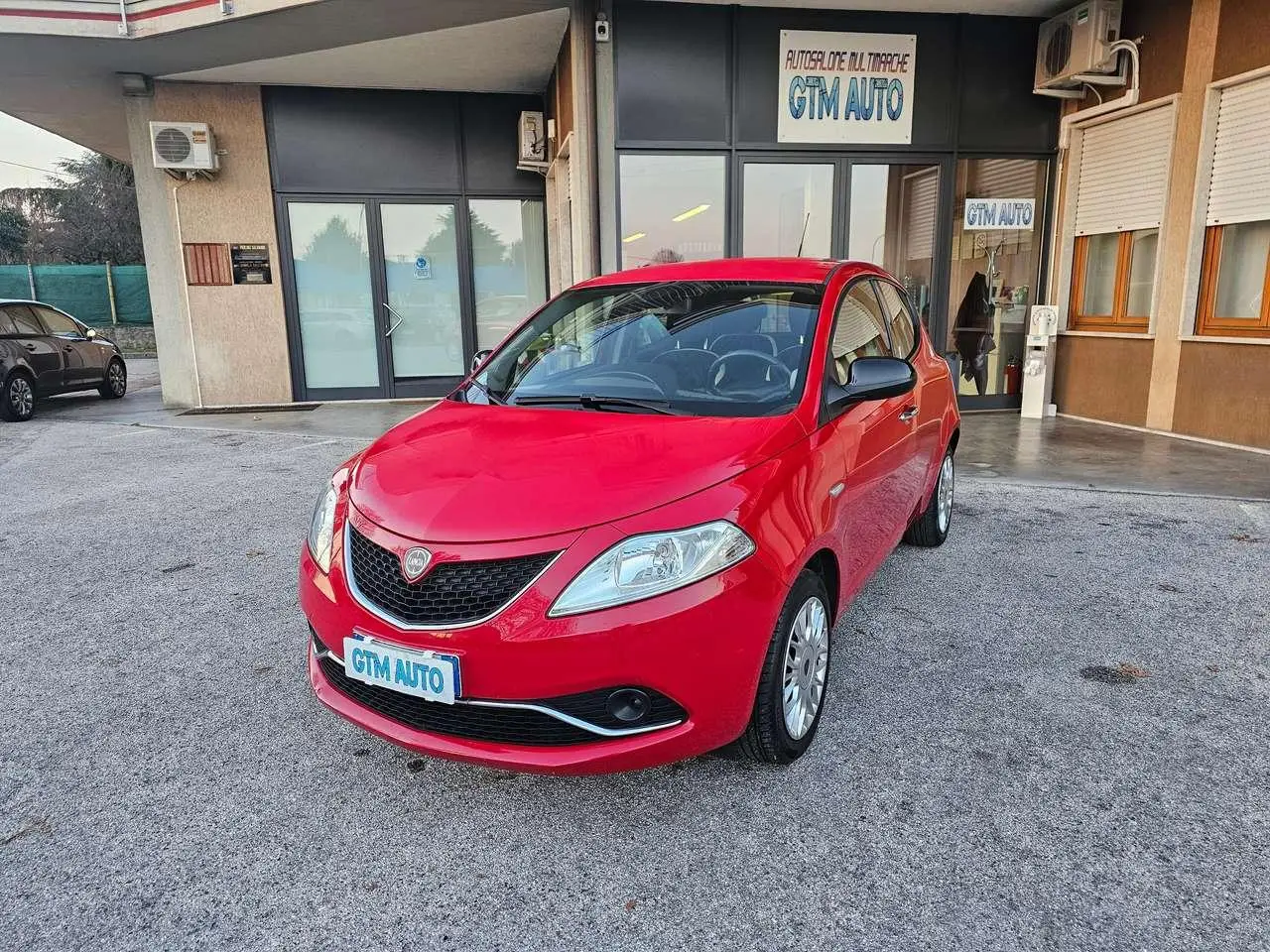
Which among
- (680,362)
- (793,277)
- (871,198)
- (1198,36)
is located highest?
(1198,36)

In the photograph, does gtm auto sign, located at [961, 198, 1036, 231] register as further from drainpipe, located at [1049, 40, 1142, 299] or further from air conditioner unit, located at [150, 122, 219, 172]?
air conditioner unit, located at [150, 122, 219, 172]

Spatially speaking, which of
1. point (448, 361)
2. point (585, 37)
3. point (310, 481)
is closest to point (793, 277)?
point (310, 481)

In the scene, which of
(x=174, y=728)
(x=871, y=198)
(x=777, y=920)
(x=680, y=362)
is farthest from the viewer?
(x=871, y=198)

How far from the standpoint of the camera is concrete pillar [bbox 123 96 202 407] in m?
9.92

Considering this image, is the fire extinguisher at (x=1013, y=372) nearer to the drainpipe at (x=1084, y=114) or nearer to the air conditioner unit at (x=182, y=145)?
the drainpipe at (x=1084, y=114)

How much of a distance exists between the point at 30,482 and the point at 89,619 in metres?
3.77

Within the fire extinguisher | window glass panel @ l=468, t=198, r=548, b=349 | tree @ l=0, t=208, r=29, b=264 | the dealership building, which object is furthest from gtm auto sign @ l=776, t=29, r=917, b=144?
tree @ l=0, t=208, r=29, b=264

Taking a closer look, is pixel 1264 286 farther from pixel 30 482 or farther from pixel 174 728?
pixel 30 482

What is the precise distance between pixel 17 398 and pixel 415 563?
35.4 feet

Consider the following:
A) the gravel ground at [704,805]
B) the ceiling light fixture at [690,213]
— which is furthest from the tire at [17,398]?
the ceiling light fixture at [690,213]

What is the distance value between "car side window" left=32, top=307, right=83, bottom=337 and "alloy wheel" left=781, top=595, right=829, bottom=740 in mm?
12367

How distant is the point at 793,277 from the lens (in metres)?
3.31

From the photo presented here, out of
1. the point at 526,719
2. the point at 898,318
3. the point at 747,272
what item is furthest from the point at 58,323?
the point at 526,719

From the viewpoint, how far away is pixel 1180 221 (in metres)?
7.59
